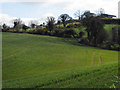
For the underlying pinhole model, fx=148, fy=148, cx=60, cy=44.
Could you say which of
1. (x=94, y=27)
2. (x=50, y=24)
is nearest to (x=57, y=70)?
(x=94, y=27)

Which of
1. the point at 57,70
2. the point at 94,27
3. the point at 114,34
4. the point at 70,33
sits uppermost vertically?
the point at 94,27

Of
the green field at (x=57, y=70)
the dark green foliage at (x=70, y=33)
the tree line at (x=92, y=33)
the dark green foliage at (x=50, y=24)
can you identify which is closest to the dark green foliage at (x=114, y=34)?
the tree line at (x=92, y=33)

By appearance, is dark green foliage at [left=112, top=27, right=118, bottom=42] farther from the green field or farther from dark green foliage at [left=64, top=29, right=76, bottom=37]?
dark green foliage at [left=64, top=29, right=76, bottom=37]

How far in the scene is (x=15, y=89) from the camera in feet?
29.7

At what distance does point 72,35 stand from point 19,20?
39.5 metres

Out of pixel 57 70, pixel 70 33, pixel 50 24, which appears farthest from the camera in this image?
pixel 50 24

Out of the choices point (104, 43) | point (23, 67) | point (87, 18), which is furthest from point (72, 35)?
point (23, 67)

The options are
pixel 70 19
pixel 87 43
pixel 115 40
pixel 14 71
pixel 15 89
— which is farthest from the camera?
pixel 70 19

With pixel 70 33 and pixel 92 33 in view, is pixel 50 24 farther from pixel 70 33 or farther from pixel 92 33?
pixel 92 33

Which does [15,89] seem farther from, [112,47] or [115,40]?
[112,47]

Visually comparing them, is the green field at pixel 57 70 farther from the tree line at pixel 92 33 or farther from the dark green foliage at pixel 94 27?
the dark green foliage at pixel 94 27

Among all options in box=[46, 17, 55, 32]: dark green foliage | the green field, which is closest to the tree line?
box=[46, 17, 55, 32]: dark green foliage

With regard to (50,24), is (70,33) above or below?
below

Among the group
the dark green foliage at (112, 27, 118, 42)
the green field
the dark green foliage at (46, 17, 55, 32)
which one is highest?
the dark green foliage at (46, 17, 55, 32)
